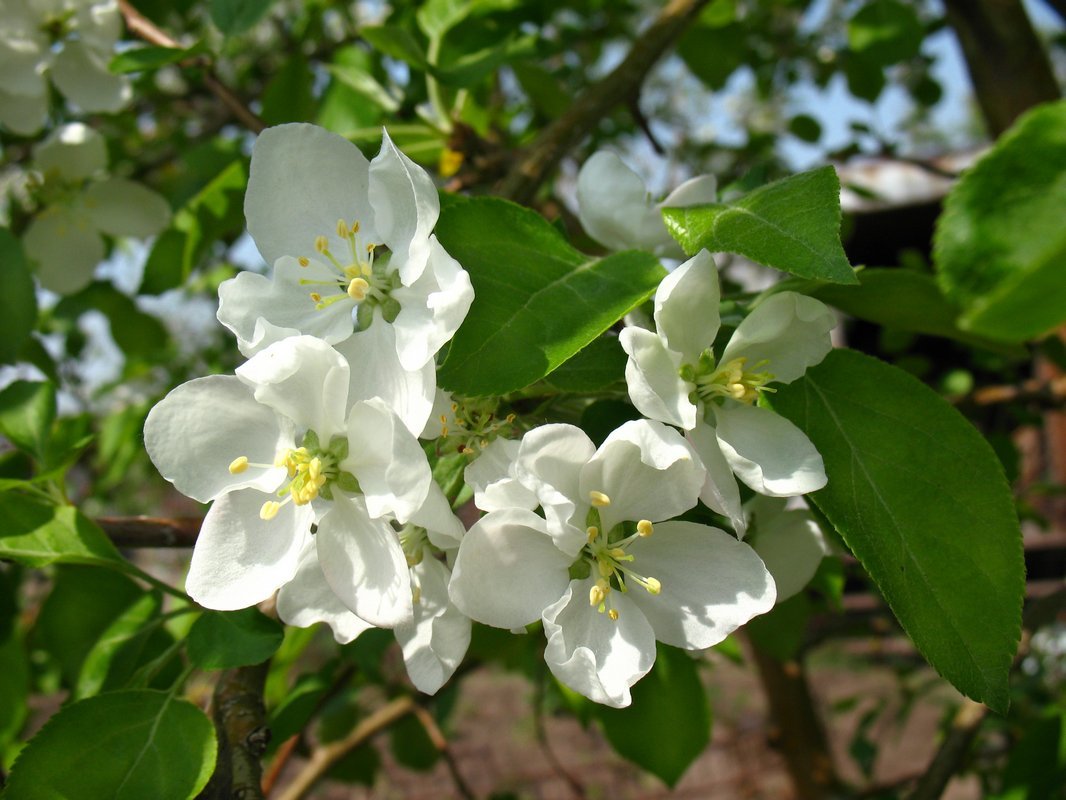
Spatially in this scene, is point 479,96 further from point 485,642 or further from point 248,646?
point 248,646

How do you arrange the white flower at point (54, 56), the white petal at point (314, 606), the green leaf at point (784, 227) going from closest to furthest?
the green leaf at point (784, 227), the white petal at point (314, 606), the white flower at point (54, 56)

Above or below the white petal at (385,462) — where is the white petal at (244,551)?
below

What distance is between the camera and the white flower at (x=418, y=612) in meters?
0.78

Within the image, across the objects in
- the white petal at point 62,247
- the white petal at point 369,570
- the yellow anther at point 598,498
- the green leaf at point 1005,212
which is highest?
the green leaf at point 1005,212

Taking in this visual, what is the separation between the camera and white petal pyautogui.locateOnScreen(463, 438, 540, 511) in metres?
0.70

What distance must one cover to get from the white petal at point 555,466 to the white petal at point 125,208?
1116 mm

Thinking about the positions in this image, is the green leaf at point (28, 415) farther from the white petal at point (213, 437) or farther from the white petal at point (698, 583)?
the white petal at point (698, 583)

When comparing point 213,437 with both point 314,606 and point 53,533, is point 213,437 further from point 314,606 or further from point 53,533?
point 53,533

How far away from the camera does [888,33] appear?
77.2 inches

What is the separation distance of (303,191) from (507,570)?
38cm

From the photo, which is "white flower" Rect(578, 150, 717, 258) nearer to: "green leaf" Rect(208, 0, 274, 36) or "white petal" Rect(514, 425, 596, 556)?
"white petal" Rect(514, 425, 596, 556)

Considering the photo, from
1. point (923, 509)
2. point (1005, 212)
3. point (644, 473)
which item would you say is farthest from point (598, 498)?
point (1005, 212)

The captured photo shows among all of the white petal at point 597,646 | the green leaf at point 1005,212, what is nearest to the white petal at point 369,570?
the white petal at point 597,646

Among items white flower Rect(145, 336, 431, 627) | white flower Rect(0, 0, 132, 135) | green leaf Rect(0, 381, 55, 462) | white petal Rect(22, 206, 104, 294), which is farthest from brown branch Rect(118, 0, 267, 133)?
white flower Rect(145, 336, 431, 627)
